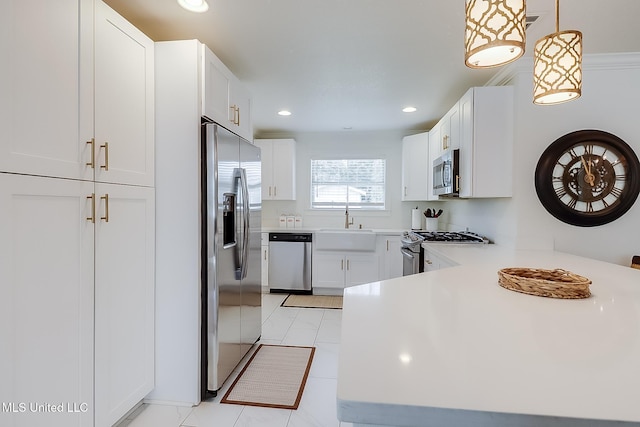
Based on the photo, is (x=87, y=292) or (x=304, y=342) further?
(x=304, y=342)

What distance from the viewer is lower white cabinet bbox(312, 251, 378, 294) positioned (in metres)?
4.31

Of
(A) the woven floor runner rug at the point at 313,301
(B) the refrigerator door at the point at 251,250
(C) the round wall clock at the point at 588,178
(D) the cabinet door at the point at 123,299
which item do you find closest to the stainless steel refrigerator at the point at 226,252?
(B) the refrigerator door at the point at 251,250

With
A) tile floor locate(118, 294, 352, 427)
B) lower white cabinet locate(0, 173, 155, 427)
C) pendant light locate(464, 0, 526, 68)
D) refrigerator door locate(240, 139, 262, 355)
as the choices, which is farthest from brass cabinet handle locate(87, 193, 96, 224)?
pendant light locate(464, 0, 526, 68)

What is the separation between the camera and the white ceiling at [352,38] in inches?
70.6

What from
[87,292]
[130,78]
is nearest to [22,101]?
[130,78]

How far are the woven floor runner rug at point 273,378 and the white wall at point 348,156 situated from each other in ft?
8.08

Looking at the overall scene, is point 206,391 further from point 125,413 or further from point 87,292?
point 87,292

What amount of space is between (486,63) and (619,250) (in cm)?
227

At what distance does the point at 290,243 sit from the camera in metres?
4.40

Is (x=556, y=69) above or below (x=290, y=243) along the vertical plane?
above

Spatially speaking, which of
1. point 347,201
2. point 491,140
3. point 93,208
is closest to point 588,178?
point 491,140

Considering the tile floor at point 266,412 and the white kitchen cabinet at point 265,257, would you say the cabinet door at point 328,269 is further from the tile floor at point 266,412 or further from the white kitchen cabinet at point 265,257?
the tile floor at point 266,412

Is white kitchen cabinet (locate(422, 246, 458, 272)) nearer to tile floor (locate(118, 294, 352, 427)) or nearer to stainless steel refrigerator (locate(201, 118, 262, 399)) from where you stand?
tile floor (locate(118, 294, 352, 427))

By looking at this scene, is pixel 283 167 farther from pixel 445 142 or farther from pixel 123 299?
pixel 123 299
